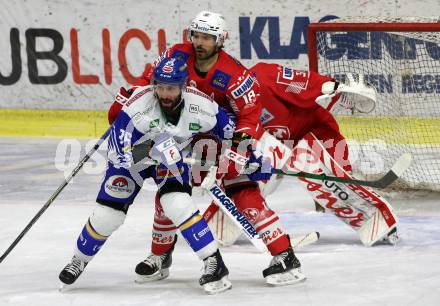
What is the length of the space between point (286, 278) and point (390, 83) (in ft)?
9.92

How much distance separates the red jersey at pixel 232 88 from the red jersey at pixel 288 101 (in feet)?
1.88

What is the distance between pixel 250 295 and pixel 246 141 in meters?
0.73

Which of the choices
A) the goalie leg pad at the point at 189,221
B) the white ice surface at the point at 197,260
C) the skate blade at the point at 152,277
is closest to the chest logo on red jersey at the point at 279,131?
the white ice surface at the point at 197,260

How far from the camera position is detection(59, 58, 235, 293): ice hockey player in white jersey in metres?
4.91

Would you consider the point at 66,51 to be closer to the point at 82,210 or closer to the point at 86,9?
the point at 86,9

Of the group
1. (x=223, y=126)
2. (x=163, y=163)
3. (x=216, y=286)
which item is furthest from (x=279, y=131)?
(x=216, y=286)

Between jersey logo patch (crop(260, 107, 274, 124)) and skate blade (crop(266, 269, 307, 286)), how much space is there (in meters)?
1.24

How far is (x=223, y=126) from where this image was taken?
519 centimetres

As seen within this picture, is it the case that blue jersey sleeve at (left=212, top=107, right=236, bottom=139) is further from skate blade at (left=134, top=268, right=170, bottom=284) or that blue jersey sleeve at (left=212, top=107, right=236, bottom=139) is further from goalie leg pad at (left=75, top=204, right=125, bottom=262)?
skate blade at (left=134, top=268, right=170, bottom=284)

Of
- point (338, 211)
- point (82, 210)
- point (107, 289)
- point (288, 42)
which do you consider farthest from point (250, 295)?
point (288, 42)

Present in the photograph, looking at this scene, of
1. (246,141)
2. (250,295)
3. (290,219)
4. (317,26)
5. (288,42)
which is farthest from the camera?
(288,42)

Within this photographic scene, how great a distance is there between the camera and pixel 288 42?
920cm

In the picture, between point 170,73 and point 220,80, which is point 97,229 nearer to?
point 170,73

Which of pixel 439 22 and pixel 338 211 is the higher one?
pixel 439 22
